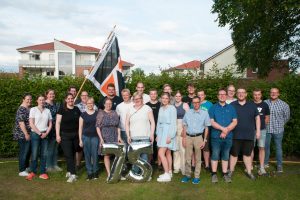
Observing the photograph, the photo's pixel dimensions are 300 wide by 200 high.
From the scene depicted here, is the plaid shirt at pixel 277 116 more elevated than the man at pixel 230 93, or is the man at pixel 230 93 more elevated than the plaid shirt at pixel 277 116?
the man at pixel 230 93

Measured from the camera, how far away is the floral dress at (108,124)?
6.79 m

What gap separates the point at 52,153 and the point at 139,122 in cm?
254

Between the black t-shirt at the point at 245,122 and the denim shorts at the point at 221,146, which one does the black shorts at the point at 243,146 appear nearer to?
the black t-shirt at the point at 245,122

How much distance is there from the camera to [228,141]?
6688 mm

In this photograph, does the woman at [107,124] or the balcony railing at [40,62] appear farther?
the balcony railing at [40,62]

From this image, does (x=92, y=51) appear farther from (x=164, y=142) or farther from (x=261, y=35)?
(x=164, y=142)

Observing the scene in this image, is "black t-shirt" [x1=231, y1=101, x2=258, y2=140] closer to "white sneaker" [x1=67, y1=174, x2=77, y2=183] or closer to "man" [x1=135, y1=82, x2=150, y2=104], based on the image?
"man" [x1=135, y1=82, x2=150, y2=104]

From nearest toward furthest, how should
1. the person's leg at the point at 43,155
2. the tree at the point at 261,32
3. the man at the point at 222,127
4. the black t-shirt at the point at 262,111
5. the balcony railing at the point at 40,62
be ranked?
the man at the point at 222,127, the person's leg at the point at 43,155, the black t-shirt at the point at 262,111, the tree at the point at 261,32, the balcony railing at the point at 40,62

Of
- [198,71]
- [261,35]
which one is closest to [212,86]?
[198,71]

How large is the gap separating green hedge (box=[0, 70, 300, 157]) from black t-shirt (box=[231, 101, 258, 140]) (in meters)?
2.37

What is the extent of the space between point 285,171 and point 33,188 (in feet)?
19.8

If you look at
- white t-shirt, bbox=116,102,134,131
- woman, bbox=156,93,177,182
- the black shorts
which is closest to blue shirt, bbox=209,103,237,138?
the black shorts

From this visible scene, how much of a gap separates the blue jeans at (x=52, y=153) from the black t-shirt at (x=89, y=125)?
120 cm

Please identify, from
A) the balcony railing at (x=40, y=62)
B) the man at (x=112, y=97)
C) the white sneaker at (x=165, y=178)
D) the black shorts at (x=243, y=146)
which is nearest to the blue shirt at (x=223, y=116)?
the black shorts at (x=243, y=146)
